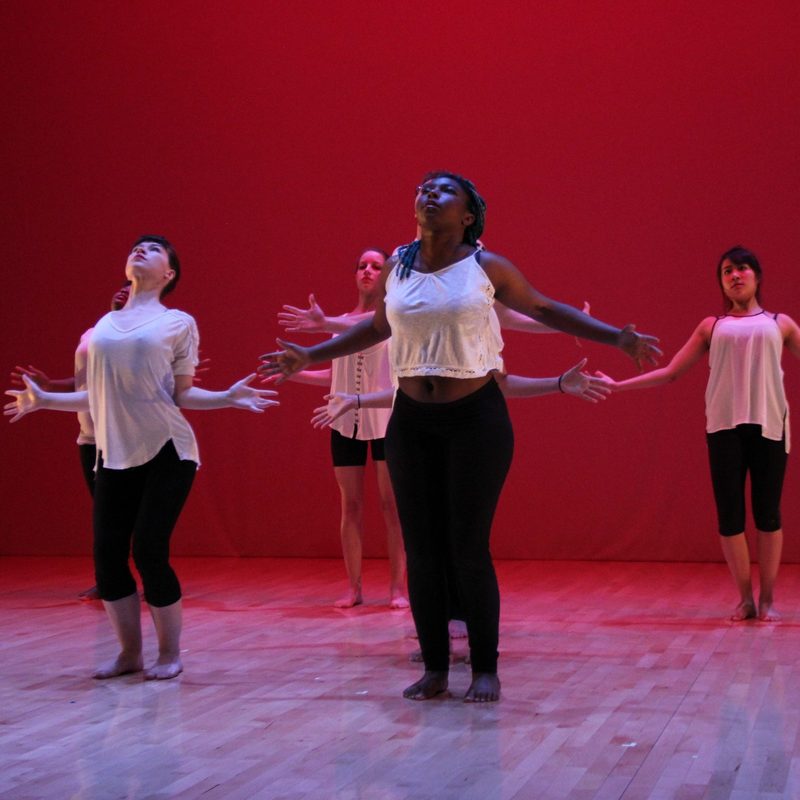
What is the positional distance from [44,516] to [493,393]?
5164mm

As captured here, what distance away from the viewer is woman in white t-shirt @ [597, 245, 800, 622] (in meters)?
4.89

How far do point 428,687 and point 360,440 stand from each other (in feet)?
6.72

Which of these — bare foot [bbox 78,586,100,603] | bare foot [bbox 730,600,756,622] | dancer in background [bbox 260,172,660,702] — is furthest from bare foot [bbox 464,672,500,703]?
bare foot [bbox 78,586,100,603]

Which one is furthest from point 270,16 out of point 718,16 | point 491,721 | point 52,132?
point 491,721

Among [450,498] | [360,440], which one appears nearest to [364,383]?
[360,440]

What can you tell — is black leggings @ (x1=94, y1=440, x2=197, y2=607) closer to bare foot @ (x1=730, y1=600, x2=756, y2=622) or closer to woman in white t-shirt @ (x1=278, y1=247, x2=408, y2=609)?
woman in white t-shirt @ (x1=278, y1=247, x2=408, y2=609)

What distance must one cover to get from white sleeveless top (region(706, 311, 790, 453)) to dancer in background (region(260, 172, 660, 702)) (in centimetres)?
168

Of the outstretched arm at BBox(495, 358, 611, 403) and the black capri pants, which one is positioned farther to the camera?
the black capri pants

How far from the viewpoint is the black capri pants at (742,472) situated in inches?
193

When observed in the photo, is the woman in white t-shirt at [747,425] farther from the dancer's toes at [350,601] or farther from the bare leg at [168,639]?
the bare leg at [168,639]

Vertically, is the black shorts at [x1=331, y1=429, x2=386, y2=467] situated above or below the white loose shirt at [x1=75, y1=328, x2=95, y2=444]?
below

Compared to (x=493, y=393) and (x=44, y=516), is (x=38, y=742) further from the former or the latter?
(x=44, y=516)

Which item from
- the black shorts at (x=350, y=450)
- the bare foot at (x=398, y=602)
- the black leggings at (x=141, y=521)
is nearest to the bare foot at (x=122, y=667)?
the black leggings at (x=141, y=521)

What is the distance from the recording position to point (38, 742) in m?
2.99
